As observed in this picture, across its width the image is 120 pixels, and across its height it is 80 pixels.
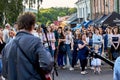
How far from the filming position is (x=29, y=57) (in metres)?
5.91

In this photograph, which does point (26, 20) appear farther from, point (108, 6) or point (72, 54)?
point (108, 6)

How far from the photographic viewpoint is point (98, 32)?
18.3 m

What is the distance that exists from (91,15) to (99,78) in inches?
1947

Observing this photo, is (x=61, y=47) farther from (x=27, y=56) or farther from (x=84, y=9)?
(x=84, y=9)

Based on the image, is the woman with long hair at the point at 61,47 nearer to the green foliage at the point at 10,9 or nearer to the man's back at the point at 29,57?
the man's back at the point at 29,57

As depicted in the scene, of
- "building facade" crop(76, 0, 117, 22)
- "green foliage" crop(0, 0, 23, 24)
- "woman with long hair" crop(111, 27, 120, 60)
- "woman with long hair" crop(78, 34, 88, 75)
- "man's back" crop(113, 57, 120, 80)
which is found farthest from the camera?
"building facade" crop(76, 0, 117, 22)

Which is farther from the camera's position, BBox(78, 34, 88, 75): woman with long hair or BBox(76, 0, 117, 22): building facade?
BBox(76, 0, 117, 22): building facade

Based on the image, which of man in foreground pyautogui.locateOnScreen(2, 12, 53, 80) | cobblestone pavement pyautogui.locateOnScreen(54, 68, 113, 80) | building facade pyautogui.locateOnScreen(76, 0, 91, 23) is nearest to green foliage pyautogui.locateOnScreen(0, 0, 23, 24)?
building facade pyautogui.locateOnScreen(76, 0, 91, 23)

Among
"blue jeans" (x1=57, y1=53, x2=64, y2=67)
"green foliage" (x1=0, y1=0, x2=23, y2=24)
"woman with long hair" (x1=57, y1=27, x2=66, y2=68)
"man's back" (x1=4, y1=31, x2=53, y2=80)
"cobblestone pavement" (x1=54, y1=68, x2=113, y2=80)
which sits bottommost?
"cobblestone pavement" (x1=54, y1=68, x2=113, y2=80)

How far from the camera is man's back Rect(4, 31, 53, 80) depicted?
588 centimetres

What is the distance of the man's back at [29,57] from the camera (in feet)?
19.3

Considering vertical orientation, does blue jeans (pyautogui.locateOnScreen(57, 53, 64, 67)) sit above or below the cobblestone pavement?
above

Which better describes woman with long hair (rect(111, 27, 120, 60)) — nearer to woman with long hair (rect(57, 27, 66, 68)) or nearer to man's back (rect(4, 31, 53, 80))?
woman with long hair (rect(57, 27, 66, 68))

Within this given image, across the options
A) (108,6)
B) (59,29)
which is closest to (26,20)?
(59,29)
